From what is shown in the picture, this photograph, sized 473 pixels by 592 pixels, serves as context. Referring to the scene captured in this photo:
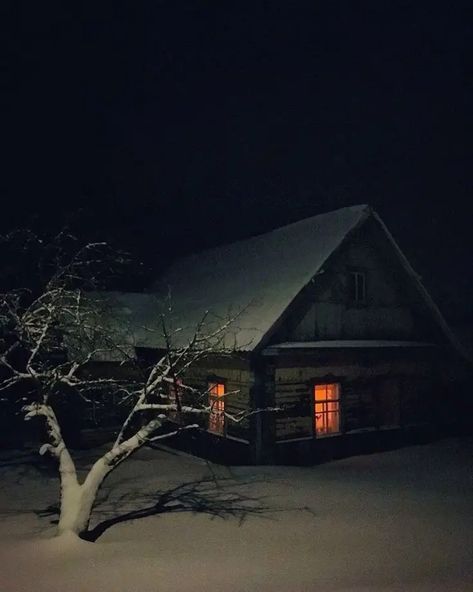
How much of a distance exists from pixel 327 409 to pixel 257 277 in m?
4.82

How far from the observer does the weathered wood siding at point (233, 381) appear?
14.1 m

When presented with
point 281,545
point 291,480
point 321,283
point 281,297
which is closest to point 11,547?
point 281,545

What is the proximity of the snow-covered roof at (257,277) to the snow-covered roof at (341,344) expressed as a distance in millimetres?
816

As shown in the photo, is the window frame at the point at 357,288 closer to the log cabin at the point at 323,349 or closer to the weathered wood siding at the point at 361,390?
the log cabin at the point at 323,349

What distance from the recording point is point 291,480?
12383 millimetres

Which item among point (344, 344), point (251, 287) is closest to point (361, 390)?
point (344, 344)

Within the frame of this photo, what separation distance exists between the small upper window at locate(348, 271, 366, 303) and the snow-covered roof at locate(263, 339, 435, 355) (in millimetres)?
1337

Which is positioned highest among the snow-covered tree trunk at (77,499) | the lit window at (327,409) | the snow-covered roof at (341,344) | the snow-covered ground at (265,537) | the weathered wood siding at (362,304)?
the weathered wood siding at (362,304)

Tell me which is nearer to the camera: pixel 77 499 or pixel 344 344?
pixel 77 499

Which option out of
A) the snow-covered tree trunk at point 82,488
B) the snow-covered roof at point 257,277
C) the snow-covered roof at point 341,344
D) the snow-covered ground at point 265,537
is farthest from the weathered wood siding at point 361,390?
the snow-covered tree trunk at point 82,488

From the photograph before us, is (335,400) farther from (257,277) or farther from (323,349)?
(257,277)

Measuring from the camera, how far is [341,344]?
1532cm

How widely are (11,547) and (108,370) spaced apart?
9.77 m

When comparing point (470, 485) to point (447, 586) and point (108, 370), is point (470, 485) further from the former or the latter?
point (108, 370)
